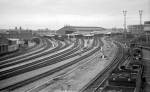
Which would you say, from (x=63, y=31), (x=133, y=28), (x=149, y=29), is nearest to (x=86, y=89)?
(x=149, y=29)

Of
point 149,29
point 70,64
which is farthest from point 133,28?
point 70,64

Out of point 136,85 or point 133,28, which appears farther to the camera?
point 133,28

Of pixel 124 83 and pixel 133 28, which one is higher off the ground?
pixel 133 28

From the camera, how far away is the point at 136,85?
1437 centimetres

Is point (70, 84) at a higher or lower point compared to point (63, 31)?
lower

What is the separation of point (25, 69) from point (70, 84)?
8400 mm

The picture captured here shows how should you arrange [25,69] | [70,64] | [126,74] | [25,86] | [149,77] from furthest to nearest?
[70,64], [25,69], [149,77], [25,86], [126,74]

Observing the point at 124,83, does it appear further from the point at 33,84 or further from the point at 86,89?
the point at 33,84

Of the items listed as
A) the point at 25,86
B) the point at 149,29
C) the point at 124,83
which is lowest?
the point at 25,86

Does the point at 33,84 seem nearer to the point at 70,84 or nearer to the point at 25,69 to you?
the point at 70,84

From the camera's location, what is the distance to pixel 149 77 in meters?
22.2

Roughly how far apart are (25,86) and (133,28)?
5970 inches

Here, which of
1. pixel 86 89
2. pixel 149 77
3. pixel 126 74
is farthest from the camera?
pixel 149 77

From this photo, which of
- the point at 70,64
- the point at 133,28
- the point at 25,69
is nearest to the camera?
the point at 25,69
